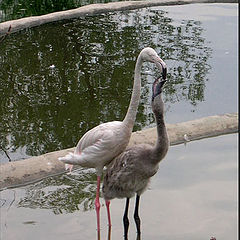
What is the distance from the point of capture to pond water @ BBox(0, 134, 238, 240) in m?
3.92

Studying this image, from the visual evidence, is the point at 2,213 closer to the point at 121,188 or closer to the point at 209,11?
the point at 121,188

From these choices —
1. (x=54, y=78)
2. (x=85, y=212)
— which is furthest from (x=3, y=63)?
(x=85, y=212)

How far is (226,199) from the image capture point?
14.0 ft

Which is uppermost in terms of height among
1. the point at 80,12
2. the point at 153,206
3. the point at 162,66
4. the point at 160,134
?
the point at 162,66

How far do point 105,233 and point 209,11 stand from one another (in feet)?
22.2

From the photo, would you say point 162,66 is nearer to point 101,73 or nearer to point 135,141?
point 135,141

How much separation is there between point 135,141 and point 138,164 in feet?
5.11

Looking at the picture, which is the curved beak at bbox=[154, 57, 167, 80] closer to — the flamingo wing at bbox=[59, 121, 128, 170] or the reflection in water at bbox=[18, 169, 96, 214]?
the flamingo wing at bbox=[59, 121, 128, 170]

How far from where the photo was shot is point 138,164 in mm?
3578

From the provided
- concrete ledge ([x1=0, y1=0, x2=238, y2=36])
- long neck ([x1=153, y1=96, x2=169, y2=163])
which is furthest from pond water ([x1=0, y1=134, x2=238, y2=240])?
concrete ledge ([x1=0, y1=0, x2=238, y2=36])

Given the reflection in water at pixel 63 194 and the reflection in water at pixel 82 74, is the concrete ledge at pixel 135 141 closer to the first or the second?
the reflection in water at pixel 63 194

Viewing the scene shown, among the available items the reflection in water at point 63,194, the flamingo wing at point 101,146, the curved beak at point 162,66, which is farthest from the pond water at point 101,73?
the curved beak at point 162,66

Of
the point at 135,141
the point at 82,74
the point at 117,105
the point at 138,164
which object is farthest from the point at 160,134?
the point at 82,74

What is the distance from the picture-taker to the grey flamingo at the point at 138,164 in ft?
11.4
